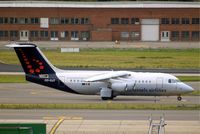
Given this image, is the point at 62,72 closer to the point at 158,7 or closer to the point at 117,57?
the point at 117,57

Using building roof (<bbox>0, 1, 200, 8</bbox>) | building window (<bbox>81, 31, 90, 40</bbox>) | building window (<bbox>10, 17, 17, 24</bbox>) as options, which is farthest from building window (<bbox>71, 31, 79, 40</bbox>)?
building window (<bbox>10, 17, 17, 24</bbox>)

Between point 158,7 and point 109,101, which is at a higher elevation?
point 158,7

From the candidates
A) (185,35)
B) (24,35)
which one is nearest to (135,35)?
(185,35)

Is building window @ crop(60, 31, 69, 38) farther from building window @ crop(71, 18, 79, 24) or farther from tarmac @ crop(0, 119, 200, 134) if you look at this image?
tarmac @ crop(0, 119, 200, 134)

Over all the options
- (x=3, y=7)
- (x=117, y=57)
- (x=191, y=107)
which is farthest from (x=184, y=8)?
(x=191, y=107)

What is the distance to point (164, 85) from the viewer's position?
152 feet

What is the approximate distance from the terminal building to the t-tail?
67367 mm

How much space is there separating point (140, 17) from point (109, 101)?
71500 millimetres

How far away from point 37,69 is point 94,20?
2736 inches

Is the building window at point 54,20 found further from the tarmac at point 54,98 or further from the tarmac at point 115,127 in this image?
the tarmac at point 115,127

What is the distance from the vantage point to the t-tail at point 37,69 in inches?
1833

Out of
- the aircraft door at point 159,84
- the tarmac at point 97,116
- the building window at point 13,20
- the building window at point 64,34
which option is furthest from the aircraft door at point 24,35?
the aircraft door at point 159,84

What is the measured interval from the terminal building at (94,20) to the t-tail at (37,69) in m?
67.4

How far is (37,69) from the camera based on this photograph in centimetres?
4678
